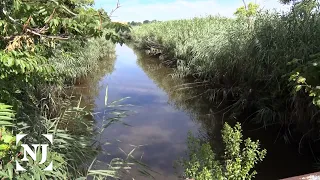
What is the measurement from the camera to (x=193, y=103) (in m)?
8.45

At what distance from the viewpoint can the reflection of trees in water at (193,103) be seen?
6377mm

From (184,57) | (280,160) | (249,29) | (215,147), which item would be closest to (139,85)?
(184,57)

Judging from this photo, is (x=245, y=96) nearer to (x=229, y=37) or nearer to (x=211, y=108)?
(x=211, y=108)

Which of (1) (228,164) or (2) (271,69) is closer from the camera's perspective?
(1) (228,164)

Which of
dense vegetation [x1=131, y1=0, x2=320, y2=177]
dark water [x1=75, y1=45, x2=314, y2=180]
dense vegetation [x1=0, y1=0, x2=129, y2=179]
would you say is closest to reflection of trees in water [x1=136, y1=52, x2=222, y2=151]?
dark water [x1=75, y1=45, x2=314, y2=180]

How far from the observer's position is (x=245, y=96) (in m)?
6.77

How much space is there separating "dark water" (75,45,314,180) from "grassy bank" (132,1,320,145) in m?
0.44

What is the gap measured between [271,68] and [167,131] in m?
2.43

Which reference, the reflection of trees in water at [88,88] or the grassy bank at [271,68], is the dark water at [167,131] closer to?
the reflection of trees in water at [88,88]

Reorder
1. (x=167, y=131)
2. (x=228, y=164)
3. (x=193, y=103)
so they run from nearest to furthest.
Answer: (x=228, y=164), (x=167, y=131), (x=193, y=103)

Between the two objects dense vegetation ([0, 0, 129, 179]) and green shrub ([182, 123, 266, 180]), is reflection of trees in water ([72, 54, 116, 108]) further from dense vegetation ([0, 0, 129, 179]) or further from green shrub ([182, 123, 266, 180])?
green shrub ([182, 123, 266, 180])

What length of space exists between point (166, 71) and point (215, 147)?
8566 mm

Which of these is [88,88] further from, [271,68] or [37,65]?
[37,65]

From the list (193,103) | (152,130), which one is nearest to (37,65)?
(152,130)
